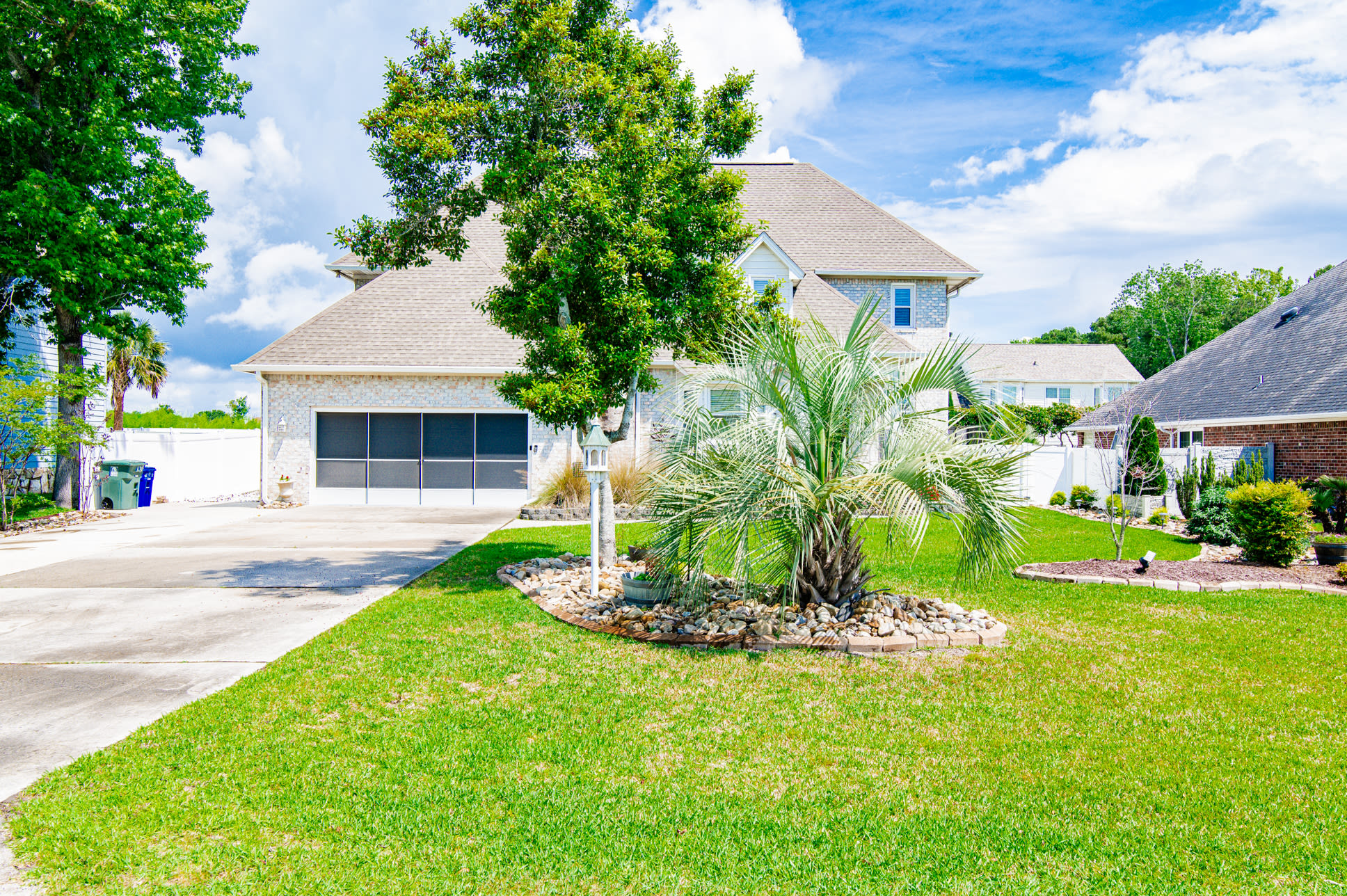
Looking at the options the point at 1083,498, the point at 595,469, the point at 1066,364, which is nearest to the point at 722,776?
the point at 595,469

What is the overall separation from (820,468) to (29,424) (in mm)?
16225

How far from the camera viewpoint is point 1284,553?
10.5 metres

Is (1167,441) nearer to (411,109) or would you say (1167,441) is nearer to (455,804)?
(411,109)

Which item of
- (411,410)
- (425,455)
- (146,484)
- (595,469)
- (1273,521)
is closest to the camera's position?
(595,469)

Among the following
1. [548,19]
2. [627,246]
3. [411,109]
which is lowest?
[627,246]

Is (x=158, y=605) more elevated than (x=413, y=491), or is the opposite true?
(x=413, y=491)

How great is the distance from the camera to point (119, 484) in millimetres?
18141

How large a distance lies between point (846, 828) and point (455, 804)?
1.90 metres

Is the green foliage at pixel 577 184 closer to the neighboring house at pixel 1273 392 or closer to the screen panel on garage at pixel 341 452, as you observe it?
the screen panel on garage at pixel 341 452

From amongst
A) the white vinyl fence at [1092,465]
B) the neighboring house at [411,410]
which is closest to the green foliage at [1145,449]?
the white vinyl fence at [1092,465]

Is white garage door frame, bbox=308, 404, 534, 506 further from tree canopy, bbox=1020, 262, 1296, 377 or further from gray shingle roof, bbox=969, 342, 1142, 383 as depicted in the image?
tree canopy, bbox=1020, 262, 1296, 377

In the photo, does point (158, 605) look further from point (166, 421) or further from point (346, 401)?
point (166, 421)

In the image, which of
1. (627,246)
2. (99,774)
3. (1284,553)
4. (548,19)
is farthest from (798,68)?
(99,774)

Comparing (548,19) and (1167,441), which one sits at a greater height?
(548,19)
